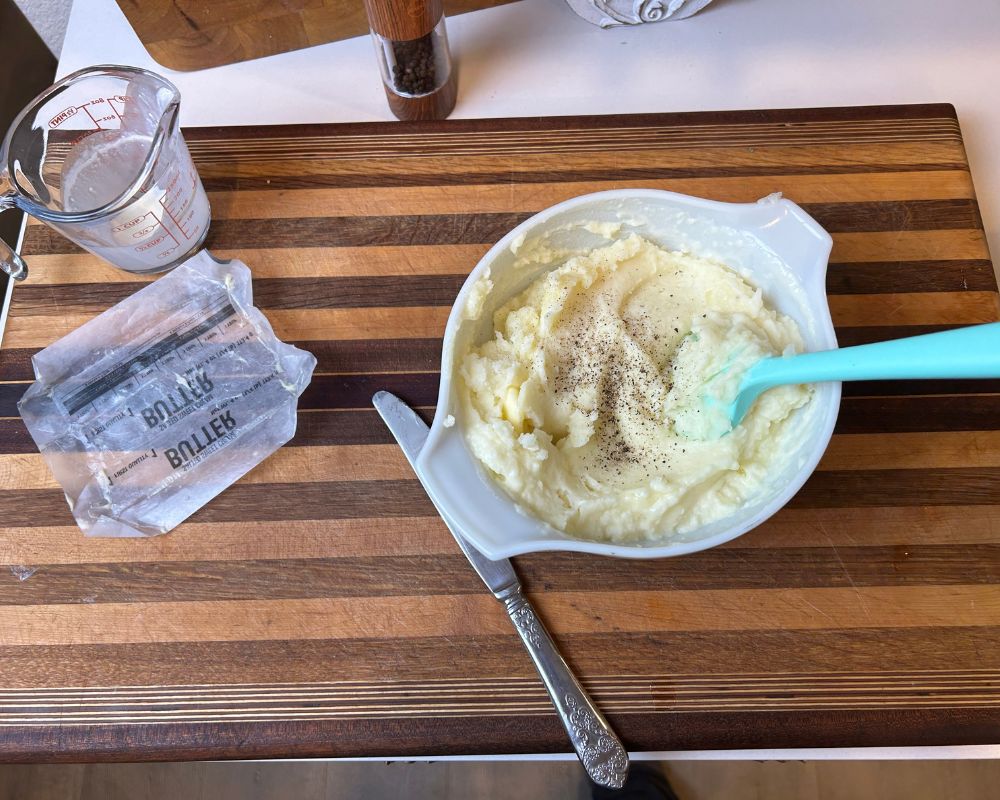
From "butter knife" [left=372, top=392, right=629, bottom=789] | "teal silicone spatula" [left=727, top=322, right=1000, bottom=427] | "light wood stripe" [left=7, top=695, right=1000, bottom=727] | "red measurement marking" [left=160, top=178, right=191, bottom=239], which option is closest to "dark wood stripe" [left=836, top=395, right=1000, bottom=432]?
"teal silicone spatula" [left=727, top=322, right=1000, bottom=427]

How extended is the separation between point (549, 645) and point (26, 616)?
640 mm

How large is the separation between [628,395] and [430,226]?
37 centimetres

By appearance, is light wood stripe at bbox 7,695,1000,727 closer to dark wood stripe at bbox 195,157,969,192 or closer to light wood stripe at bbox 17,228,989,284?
light wood stripe at bbox 17,228,989,284

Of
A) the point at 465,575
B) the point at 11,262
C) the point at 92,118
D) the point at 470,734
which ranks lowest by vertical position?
the point at 470,734

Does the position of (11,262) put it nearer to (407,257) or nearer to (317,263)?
(317,263)

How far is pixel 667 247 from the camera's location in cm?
91

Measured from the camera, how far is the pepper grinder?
0.90m

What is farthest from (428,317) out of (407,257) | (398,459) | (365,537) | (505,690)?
(505,690)

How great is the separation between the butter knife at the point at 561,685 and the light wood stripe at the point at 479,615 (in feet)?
0.09

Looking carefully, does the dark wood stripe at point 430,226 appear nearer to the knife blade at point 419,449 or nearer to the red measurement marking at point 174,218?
the red measurement marking at point 174,218

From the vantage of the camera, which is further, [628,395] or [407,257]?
[407,257]

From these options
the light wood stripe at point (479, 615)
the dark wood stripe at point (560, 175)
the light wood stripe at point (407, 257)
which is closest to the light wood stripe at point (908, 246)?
the light wood stripe at point (407, 257)

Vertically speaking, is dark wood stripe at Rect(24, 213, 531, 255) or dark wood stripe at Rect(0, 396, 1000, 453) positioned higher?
dark wood stripe at Rect(24, 213, 531, 255)

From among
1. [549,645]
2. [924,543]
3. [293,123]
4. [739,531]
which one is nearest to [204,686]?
[549,645]
